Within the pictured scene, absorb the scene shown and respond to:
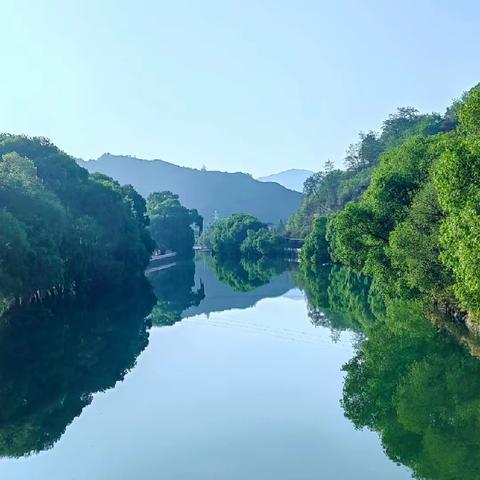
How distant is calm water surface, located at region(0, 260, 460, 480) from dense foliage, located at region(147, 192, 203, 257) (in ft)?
256

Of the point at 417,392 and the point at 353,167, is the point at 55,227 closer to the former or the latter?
the point at 417,392

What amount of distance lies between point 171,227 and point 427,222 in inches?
3456

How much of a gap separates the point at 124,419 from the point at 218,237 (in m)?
110

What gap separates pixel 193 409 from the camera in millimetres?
20125

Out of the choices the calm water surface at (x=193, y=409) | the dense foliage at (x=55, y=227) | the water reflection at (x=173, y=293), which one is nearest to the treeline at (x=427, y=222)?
the calm water surface at (x=193, y=409)

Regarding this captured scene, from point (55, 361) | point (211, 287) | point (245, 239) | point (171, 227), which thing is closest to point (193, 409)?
point (55, 361)

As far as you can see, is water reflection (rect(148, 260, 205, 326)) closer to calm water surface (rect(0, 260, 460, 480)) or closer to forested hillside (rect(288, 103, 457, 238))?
calm water surface (rect(0, 260, 460, 480))

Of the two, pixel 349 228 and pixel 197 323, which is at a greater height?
pixel 349 228

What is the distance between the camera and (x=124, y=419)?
19453 mm

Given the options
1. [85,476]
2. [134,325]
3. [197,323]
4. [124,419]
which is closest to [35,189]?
[134,325]

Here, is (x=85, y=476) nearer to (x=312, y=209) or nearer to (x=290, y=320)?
(x=290, y=320)

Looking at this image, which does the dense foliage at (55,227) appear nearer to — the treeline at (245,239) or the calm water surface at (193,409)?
the calm water surface at (193,409)

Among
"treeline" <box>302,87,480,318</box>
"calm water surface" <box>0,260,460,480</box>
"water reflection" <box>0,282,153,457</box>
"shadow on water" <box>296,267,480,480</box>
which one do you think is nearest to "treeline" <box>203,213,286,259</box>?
"water reflection" <box>0,282,153,457</box>

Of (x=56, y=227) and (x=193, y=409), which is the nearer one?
(x=193, y=409)
